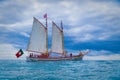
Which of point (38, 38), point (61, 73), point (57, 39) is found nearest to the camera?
point (61, 73)

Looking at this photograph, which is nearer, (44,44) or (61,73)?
(61,73)

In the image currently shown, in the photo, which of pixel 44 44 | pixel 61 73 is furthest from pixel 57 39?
pixel 61 73

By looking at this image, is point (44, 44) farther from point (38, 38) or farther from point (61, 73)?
point (61, 73)

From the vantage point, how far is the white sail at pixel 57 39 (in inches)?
3957

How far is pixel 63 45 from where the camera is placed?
104750 millimetres

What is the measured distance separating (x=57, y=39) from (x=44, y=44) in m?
6.22

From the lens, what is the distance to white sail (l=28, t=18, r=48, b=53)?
93625mm

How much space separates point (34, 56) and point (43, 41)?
27.8ft

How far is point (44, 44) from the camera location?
10231cm

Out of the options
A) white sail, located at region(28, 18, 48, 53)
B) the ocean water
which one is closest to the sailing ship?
white sail, located at region(28, 18, 48, 53)

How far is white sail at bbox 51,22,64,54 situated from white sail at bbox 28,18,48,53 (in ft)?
13.5

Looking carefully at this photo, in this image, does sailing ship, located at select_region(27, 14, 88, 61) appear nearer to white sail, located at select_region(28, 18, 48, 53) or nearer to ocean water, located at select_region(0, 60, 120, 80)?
white sail, located at select_region(28, 18, 48, 53)

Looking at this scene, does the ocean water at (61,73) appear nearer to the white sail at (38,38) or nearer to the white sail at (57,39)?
the white sail at (38,38)

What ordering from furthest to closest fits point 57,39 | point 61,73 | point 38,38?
point 57,39 < point 38,38 < point 61,73
